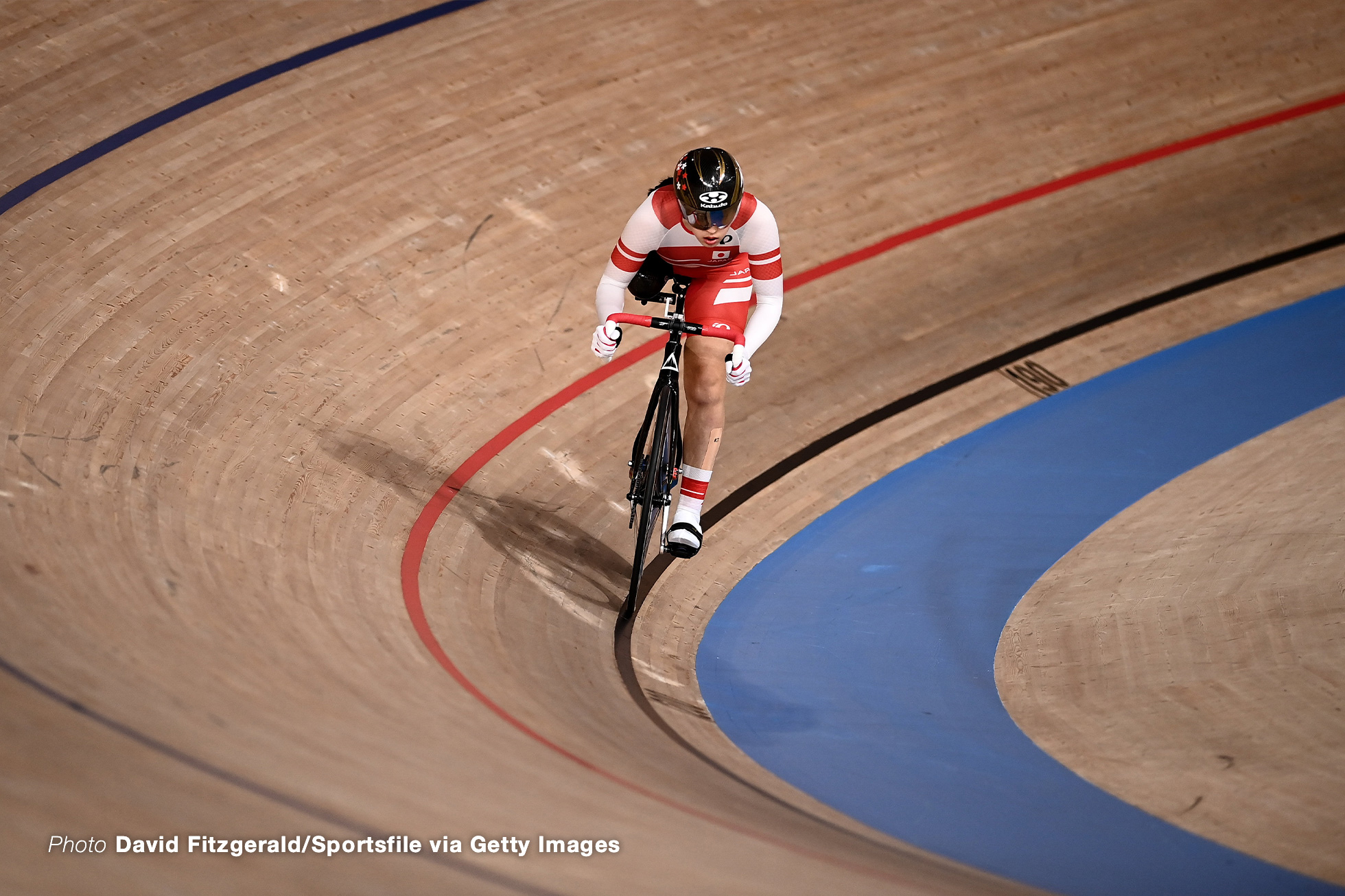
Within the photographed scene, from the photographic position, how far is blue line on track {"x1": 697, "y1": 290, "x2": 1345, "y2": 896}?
3301 mm

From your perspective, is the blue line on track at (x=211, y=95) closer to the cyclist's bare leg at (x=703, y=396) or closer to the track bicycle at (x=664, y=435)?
the track bicycle at (x=664, y=435)

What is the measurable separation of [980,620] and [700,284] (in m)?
1.44

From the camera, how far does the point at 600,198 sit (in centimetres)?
544

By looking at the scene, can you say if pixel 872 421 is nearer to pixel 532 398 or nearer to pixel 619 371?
pixel 619 371

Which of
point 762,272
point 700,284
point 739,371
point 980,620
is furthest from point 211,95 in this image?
point 980,620

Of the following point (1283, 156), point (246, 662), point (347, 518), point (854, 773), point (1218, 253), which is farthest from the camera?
point (1283, 156)

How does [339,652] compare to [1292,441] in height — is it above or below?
below

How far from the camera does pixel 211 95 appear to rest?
5434 millimetres

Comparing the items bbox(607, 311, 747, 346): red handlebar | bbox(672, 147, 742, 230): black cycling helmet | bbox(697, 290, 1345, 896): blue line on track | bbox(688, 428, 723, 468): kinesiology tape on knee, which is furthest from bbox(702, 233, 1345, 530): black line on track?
bbox(672, 147, 742, 230): black cycling helmet

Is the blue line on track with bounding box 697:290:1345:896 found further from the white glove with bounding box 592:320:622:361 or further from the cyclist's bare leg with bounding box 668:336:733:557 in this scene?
the white glove with bounding box 592:320:622:361

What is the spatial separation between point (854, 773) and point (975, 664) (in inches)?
24.9

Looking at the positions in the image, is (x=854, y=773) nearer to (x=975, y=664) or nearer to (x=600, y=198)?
(x=975, y=664)

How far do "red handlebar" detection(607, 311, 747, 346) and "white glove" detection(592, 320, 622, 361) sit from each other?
0.02 metres

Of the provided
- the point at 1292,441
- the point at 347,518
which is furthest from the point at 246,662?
the point at 1292,441
